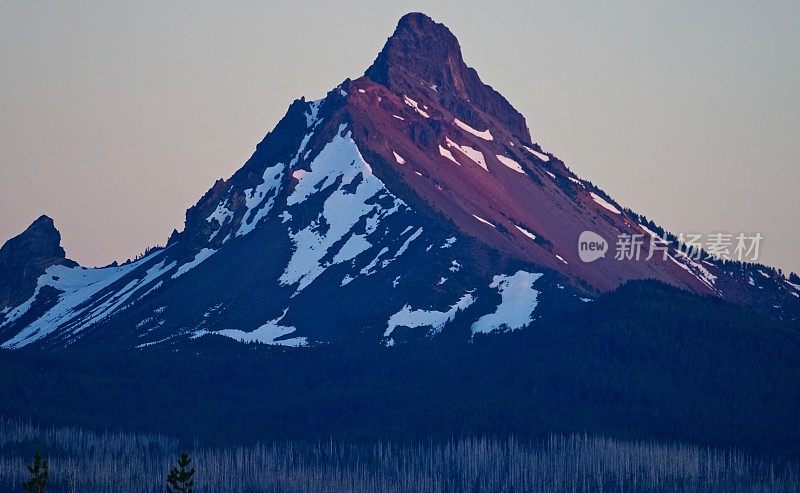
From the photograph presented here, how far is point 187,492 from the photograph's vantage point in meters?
149

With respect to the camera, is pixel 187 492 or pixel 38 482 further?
pixel 187 492

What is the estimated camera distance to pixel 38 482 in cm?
13475

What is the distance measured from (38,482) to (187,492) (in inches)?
626
